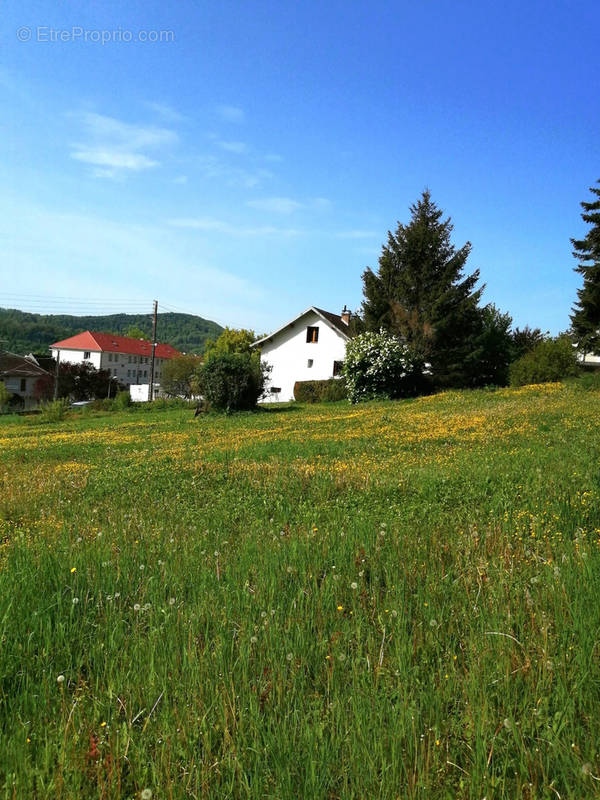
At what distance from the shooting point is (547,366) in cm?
2878

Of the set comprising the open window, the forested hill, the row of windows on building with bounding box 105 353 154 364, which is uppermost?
the forested hill

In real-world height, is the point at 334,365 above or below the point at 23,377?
above

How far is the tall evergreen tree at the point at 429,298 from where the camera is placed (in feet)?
118

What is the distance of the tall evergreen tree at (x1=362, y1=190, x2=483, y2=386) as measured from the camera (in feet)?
118

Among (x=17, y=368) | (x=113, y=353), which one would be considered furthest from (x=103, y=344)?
(x=17, y=368)

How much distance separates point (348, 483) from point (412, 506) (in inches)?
57.1

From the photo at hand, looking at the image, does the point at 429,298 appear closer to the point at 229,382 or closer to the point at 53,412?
the point at 229,382

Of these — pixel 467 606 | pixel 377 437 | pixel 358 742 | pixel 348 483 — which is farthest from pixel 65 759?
pixel 377 437

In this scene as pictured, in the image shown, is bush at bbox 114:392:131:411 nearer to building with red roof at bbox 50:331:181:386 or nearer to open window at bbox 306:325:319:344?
open window at bbox 306:325:319:344

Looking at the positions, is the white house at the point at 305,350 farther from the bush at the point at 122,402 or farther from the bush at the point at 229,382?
the bush at the point at 229,382

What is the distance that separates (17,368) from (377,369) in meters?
62.5

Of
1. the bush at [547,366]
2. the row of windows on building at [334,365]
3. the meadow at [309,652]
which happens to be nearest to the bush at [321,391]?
the row of windows on building at [334,365]

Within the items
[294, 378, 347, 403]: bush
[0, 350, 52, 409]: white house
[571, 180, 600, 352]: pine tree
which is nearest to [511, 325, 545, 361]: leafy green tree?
[571, 180, 600, 352]: pine tree

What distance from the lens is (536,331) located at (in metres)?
50.7
